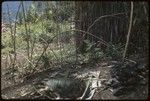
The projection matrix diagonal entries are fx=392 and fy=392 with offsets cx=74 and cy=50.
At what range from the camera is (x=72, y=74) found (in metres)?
4.11

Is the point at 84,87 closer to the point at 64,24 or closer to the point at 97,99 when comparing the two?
the point at 97,99

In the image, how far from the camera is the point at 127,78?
3.62 meters

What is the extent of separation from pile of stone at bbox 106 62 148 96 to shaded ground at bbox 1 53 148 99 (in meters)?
0.04

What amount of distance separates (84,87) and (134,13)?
2.97ft

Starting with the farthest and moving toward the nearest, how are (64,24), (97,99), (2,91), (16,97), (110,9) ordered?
(64,24) < (110,9) < (2,91) < (16,97) < (97,99)

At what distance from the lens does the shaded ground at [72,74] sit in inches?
138

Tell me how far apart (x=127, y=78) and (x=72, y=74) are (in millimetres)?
708

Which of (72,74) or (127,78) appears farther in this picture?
(72,74)

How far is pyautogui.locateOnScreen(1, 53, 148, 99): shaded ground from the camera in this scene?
3510 mm

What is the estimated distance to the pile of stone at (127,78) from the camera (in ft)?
11.6

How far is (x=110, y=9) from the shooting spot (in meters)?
4.61

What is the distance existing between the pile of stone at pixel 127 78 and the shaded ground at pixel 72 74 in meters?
0.04

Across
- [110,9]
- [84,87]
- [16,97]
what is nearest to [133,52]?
[110,9]

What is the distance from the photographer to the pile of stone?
3.55m
